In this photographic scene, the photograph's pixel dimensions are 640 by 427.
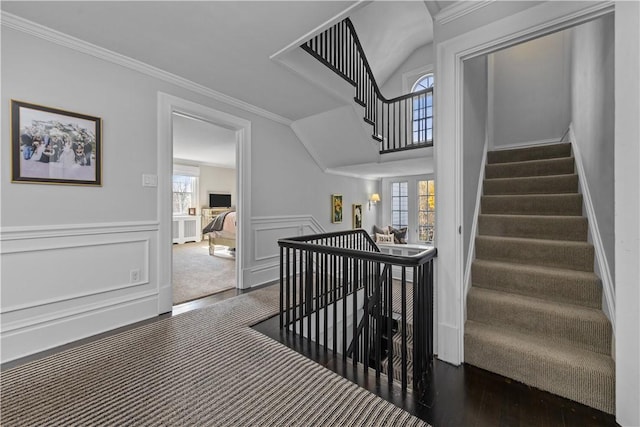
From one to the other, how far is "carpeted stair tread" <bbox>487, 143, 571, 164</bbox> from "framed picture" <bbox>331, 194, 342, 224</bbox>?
274 centimetres

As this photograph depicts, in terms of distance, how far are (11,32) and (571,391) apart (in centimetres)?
421

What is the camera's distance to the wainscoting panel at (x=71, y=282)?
1.91m

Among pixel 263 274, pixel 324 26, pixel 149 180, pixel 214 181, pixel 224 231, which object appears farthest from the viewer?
pixel 214 181

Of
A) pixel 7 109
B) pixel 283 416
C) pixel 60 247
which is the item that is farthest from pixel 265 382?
pixel 7 109

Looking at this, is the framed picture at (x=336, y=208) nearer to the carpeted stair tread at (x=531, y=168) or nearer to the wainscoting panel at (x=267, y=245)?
the wainscoting panel at (x=267, y=245)

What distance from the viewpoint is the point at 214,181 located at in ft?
27.4

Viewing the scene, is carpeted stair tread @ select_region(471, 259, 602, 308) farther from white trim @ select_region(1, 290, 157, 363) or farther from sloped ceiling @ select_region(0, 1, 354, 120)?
white trim @ select_region(1, 290, 157, 363)

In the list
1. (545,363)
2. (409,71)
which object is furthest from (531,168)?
(409,71)

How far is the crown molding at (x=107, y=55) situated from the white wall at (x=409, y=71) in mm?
4258

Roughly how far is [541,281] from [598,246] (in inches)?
15.9

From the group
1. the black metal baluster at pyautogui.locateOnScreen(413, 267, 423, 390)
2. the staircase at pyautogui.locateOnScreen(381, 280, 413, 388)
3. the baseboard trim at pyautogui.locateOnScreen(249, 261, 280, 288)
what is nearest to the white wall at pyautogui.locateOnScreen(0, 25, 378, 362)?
the baseboard trim at pyautogui.locateOnScreen(249, 261, 280, 288)

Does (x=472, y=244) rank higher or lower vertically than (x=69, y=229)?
lower

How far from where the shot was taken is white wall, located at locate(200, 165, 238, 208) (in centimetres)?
804
